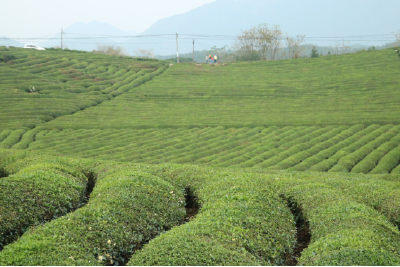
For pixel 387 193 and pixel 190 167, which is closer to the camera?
pixel 387 193

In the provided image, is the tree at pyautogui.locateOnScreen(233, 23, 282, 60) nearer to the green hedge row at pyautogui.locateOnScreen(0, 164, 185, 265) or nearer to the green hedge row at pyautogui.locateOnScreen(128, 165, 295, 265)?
the green hedge row at pyautogui.locateOnScreen(128, 165, 295, 265)

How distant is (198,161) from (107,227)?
1439cm

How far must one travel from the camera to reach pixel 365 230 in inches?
321

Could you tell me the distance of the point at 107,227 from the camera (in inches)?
332

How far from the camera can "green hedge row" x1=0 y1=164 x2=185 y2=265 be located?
23.5 feet

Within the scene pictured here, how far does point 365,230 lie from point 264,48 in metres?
76.5

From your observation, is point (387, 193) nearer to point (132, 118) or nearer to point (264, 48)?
point (132, 118)

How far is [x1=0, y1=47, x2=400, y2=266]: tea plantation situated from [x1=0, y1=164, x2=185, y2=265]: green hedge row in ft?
0.12

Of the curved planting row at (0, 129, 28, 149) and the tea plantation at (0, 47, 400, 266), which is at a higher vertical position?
the tea plantation at (0, 47, 400, 266)

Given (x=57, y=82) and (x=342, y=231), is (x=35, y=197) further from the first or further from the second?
(x=57, y=82)

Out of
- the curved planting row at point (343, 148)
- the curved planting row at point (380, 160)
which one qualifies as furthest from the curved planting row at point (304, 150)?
the curved planting row at point (380, 160)

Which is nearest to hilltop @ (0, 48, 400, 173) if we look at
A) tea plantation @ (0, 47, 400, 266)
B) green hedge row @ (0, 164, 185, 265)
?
tea plantation @ (0, 47, 400, 266)

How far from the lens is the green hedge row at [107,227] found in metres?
7.18

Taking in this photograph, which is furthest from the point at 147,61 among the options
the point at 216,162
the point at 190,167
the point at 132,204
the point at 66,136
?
the point at 132,204
